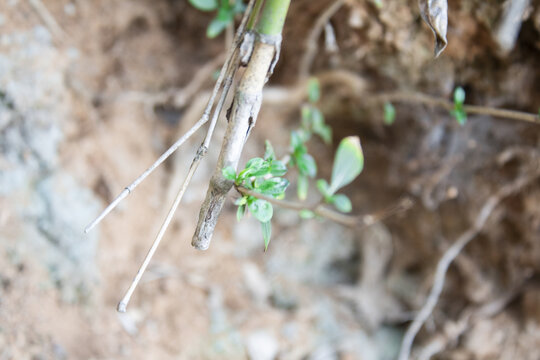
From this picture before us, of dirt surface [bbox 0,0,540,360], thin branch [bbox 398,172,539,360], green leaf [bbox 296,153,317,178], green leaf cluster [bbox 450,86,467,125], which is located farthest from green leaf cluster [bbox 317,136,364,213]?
Result: thin branch [bbox 398,172,539,360]

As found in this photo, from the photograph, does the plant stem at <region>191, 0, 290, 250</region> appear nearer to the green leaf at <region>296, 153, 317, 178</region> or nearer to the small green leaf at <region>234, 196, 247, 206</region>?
the small green leaf at <region>234, 196, 247, 206</region>

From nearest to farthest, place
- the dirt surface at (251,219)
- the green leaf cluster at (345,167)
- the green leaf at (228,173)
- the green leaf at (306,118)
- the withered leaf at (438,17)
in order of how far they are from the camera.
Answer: the green leaf at (228,173) → the withered leaf at (438,17) → the green leaf cluster at (345,167) → the dirt surface at (251,219) → the green leaf at (306,118)

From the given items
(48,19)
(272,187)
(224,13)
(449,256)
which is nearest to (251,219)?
(449,256)

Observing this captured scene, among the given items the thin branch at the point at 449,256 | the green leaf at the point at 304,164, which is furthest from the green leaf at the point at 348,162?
the thin branch at the point at 449,256

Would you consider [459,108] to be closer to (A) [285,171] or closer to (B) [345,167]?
(B) [345,167]

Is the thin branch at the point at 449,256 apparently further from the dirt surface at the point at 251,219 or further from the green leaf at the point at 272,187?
the green leaf at the point at 272,187

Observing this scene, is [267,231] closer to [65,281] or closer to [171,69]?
[65,281]

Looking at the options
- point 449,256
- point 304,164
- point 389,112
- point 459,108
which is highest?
point 304,164
